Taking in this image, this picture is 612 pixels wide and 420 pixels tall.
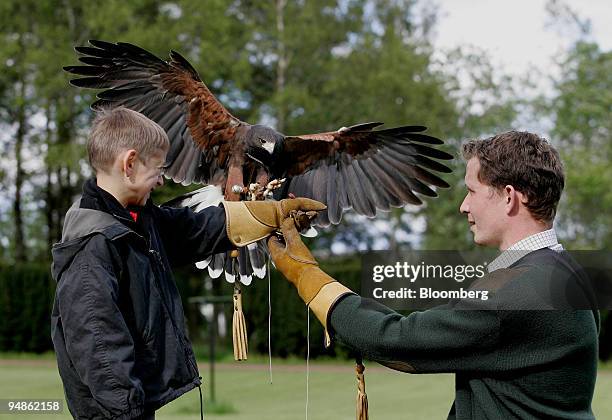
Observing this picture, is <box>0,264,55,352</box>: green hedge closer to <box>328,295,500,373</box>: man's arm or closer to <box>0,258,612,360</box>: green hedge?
<box>0,258,612,360</box>: green hedge

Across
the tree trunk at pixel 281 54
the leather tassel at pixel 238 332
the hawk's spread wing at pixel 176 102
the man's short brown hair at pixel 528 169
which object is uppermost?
the tree trunk at pixel 281 54

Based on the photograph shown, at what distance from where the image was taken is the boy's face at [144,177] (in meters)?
2.82

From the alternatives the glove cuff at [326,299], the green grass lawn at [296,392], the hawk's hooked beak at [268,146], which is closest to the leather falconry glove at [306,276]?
the glove cuff at [326,299]

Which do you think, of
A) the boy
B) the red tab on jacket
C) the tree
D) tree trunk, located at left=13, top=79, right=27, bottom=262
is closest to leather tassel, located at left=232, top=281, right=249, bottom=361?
the boy

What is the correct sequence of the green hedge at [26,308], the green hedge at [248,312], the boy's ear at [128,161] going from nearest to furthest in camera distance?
the boy's ear at [128,161] < the green hedge at [248,312] < the green hedge at [26,308]

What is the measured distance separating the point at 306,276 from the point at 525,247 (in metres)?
0.65

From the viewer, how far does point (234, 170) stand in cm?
467

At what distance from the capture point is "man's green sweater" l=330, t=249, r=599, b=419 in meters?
2.29

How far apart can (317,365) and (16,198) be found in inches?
560

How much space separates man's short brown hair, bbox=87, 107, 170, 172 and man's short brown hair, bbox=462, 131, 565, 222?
3.49ft

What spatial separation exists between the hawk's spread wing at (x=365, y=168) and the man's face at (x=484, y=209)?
2484mm

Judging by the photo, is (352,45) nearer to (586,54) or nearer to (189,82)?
(586,54)

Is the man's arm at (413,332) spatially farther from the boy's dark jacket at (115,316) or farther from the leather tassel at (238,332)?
the leather tassel at (238,332)

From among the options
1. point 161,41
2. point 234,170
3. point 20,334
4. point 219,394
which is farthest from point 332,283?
point 161,41
